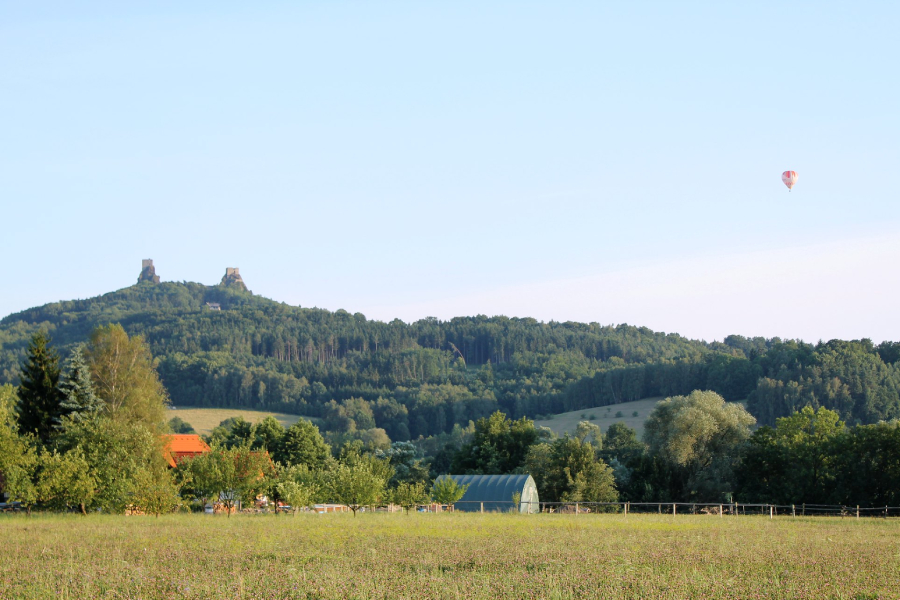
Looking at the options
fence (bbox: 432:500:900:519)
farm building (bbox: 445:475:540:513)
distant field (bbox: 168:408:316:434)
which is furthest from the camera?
distant field (bbox: 168:408:316:434)

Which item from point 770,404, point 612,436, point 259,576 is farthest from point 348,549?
point 770,404

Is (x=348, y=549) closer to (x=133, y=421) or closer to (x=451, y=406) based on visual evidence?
(x=133, y=421)

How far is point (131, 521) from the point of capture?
40031 millimetres

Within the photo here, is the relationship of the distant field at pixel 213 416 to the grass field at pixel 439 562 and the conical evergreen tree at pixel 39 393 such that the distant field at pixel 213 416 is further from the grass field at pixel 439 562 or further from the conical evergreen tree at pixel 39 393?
the grass field at pixel 439 562

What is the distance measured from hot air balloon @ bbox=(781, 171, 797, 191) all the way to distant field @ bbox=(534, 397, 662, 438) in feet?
265

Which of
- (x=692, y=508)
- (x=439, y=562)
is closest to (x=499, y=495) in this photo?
(x=692, y=508)

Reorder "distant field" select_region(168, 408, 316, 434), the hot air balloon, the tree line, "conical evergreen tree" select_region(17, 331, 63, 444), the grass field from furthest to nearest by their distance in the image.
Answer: "distant field" select_region(168, 408, 316, 434) < the hot air balloon < "conical evergreen tree" select_region(17, 331, 63, 444) < the tree line < the grass field

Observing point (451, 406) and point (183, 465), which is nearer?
point (183, 465)

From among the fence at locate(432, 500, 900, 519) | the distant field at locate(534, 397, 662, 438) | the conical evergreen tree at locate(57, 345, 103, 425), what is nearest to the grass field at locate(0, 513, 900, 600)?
the conical evergreen tree at locate(57, 345, 103, 425)

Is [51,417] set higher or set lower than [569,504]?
higher

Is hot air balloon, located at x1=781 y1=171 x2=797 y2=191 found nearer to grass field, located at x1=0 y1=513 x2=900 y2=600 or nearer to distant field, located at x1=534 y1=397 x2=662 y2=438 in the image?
grass field, located at x1=0 y1=513 x2=900 y2=600

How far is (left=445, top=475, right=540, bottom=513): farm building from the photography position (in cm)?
6121

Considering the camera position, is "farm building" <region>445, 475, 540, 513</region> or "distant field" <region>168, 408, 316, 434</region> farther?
"distant field" <region>168, 408, 316, 434</region>

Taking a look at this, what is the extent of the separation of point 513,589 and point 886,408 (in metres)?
125
